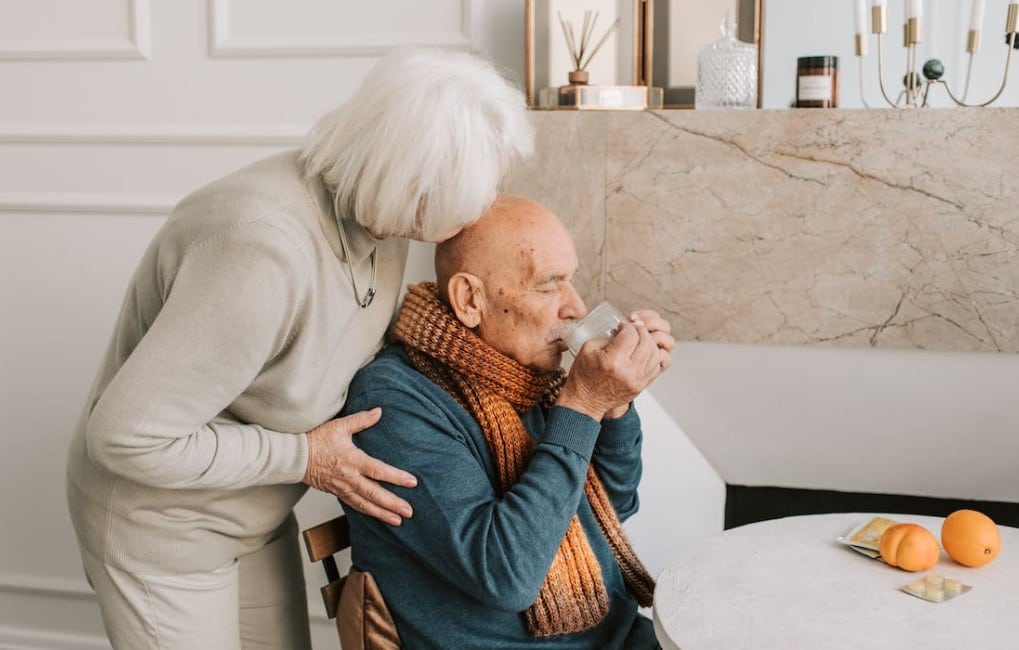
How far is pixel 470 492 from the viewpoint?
1437 millimetres

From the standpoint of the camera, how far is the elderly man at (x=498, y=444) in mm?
1418

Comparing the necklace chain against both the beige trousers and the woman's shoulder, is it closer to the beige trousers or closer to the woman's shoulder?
the woman's shoulder

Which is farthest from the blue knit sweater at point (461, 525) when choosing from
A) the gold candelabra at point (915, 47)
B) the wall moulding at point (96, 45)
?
the wall moulding at point (96, 45)

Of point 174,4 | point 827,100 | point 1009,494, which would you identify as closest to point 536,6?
point 827,100

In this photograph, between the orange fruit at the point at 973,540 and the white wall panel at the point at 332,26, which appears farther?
the white wall panel at the point at 332,26

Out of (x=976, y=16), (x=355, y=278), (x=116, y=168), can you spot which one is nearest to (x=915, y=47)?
(x=976, y=16)

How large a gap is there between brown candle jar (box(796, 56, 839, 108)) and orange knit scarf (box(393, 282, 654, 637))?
2.91ft

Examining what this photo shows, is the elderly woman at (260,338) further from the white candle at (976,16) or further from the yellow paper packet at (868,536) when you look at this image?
the white candle at (976,16)

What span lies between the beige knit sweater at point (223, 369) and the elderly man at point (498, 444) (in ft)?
0.36

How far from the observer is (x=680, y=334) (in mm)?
2182

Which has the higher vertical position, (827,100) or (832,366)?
(827,100)

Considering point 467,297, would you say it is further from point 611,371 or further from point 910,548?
point 910,548

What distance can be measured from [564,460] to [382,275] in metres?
0.41

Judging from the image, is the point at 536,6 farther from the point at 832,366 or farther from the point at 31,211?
the point at 31,211
